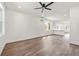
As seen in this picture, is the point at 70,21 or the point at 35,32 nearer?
the point at 70,21

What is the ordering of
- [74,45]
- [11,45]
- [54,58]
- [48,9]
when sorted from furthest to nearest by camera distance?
[74,45] → [11,45] → [48,9] → [54,58]

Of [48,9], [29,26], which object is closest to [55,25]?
[48,9]

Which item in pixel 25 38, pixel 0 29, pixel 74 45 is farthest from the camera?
pixel 25 38

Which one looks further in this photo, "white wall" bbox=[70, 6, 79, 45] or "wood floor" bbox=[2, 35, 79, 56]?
"white wall" bbox=[70, 6, 79, 45]

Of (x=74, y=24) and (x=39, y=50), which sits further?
(x=74, y=24)

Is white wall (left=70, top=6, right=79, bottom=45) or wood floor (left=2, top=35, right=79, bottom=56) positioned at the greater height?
white wall (left=70, top=6, right=79, bottom=45)

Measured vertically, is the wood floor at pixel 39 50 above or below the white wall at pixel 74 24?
below

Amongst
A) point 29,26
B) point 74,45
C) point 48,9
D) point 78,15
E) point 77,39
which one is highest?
point 48,9

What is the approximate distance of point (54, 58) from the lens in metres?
1.09

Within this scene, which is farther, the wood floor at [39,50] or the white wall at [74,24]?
the white wall at [74,24]

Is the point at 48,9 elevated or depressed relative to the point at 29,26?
elevated

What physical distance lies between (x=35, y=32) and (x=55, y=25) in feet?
6.11

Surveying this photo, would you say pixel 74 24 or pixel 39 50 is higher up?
pixel 74 24

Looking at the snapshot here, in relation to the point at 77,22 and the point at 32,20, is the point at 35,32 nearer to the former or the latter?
the point at 32,20
